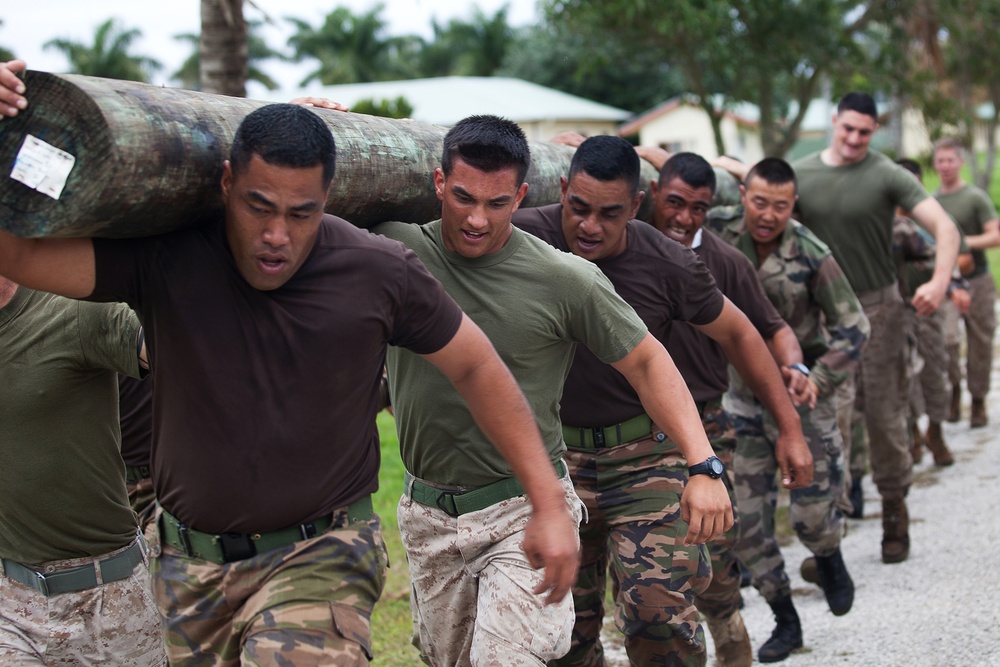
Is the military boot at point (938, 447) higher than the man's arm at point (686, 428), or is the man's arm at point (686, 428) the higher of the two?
the man's arm at point (686, 428)

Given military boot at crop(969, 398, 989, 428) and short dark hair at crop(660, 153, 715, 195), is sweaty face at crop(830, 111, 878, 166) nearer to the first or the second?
short dark hair at crop(660, 153, 715, 195)

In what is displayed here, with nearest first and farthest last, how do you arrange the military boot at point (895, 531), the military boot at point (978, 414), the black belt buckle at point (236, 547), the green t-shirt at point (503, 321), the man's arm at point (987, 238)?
the black belt buckle at point (236, 547), the green t-shirt at point (503, 321), the military boot at point (895, 531), the man's arm at point (987, 238), the military boot at point (978, 414)

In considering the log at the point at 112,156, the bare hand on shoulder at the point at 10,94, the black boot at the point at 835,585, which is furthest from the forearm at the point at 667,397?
the black boot at the point at 835,585

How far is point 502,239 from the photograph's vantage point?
14.0 ft

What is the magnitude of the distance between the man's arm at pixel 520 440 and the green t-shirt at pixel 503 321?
0.62m

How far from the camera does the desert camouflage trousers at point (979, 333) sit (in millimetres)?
11781

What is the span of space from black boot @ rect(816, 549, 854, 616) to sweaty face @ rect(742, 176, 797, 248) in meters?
1.79

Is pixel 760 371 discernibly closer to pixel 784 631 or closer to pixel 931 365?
pixel 784 631

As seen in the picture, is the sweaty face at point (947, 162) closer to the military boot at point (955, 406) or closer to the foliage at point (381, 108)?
the military boot at point (955, 406)

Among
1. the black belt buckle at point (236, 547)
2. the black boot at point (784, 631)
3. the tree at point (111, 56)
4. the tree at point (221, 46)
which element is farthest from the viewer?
the tree at point (111, 56)

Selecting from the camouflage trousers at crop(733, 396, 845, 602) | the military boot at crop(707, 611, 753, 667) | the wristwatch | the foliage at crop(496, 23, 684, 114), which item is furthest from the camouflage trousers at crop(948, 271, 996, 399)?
the foliage at crop(496, 23, 684, 114)

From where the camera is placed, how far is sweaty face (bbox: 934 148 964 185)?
11.5 meters

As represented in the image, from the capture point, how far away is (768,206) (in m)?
6.82

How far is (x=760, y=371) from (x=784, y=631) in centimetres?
188
